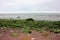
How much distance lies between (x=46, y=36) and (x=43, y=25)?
1122 mm

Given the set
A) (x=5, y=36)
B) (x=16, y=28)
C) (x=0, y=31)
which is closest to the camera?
(x=5, y=36)

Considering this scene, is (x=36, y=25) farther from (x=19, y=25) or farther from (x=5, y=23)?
(x=5, y=23)

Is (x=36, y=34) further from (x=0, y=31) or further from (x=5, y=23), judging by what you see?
(x=5, y=23)

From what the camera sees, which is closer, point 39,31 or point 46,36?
point 46,36

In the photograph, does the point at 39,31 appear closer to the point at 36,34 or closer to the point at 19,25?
the point at 36,34

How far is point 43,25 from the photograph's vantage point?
5.33 m

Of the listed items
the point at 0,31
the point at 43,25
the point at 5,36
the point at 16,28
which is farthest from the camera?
the point at 43,25

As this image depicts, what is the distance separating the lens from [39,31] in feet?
15.3

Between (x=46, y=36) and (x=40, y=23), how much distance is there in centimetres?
125

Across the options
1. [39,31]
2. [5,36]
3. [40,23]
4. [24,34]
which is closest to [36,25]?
[40,23]

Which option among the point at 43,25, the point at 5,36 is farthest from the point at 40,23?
the point at 5,36

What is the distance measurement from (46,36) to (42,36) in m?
0.11

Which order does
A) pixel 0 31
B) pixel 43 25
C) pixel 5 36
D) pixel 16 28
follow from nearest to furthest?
pixel 5 36 < pixel 0 31 < pixel 16 28 < pixel 43 25

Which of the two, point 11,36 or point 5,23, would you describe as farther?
point 5,23
